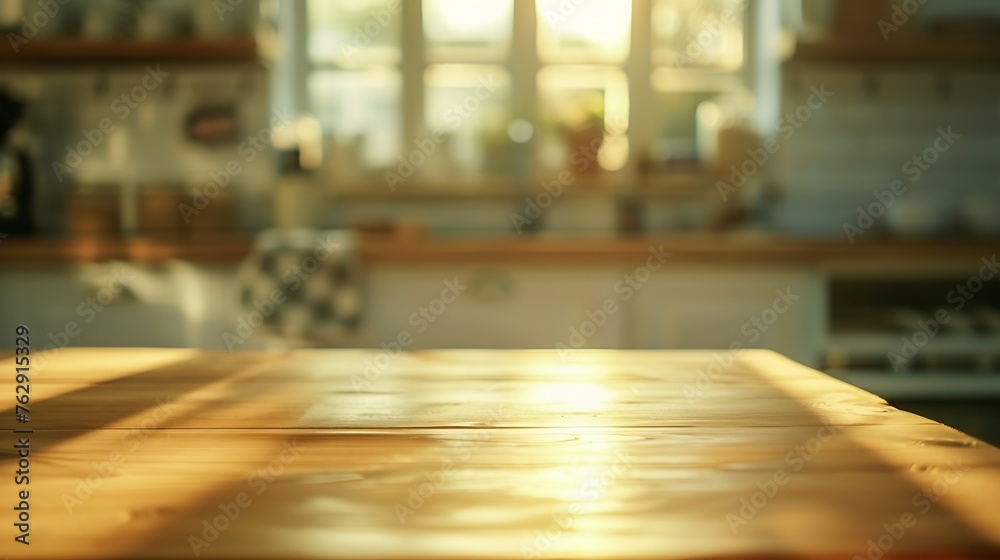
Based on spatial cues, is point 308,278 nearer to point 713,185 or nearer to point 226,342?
point 226,342

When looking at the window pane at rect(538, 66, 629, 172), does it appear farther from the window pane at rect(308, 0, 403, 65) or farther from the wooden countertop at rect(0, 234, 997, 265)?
the wooden countertop at rect(0, 234, 997, 265)

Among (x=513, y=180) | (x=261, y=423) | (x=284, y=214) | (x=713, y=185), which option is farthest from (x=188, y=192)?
(x=261, y=423)

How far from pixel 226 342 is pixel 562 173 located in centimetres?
132

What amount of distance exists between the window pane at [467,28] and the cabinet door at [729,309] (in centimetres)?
122

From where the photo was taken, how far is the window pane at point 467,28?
116 inches

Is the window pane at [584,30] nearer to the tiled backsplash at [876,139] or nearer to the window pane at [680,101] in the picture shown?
the window pane at [680,101]

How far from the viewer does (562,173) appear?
9.55 feet

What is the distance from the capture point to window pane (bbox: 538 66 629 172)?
9.43ft

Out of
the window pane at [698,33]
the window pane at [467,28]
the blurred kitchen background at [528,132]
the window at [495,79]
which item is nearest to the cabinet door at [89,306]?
the blurred kitchen background at [528,132]

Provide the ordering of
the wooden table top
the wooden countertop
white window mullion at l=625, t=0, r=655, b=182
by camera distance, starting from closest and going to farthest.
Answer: the wooden table top → the wooden countertop → white window mullion at l=625, t=0, r=655, b=182

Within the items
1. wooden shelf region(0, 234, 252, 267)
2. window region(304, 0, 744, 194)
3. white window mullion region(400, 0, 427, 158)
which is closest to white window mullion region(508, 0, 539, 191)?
window region(304, 0, 744, 194)

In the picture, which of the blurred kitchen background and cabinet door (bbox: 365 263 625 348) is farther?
the blurred kitchen background

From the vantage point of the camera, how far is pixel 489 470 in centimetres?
56

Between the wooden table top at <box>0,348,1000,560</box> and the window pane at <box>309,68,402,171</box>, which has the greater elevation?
the window pane at <box>309,68,402,171</box>
